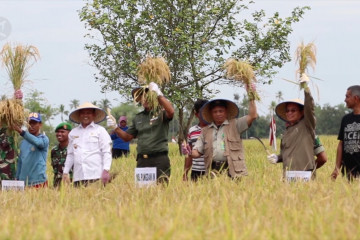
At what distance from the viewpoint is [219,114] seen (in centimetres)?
664

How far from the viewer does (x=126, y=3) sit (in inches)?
754

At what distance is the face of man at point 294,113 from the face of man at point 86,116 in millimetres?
2184

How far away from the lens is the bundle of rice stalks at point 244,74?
6445 mm

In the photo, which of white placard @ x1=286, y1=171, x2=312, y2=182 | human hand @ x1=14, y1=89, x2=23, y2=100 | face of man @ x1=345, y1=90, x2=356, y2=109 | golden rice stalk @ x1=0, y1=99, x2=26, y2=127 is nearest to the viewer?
white placard @ x1=286, y1=171, x2=312, y2=182

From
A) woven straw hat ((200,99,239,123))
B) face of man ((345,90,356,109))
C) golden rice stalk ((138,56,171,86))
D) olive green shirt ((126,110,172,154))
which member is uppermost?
golden rice stalk ((138,56,171,86))

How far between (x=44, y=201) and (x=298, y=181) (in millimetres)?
2265

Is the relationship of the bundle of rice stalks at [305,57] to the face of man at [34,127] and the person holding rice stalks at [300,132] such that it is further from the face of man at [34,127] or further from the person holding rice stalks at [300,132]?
the face of man at [34,127]

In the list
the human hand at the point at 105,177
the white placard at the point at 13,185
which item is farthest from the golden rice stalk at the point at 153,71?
the white placard at the point at 13,185

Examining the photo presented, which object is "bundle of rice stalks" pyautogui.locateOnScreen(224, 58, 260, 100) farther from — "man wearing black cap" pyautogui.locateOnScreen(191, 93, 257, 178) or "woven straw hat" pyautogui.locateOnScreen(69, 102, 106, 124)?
"woven straw hat" pyautogui.locateOnScreen(69, 102, 106, 124)

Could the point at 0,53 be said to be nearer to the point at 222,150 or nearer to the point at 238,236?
the point at 222,150

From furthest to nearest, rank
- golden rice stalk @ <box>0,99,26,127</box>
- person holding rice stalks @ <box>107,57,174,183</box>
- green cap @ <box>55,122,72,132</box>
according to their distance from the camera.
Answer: green cap @ <box>55,122,72,132</box> → golden rice stalk @ <box>0,99,26,127</box> → person holding rice stalks @ <box>107,57,174,183</box>

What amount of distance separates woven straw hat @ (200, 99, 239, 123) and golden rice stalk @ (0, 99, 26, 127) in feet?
7.16

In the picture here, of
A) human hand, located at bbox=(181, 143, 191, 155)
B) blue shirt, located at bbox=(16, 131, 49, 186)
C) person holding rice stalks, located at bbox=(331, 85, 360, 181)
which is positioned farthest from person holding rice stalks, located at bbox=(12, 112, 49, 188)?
person holding rice stalks, located at bbox=(331, 85, 360, 181)

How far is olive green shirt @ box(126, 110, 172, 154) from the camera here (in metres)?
6.82
